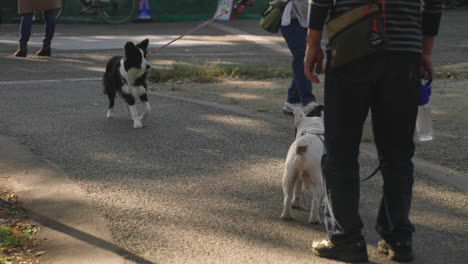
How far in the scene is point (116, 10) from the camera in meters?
19.2

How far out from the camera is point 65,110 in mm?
8133

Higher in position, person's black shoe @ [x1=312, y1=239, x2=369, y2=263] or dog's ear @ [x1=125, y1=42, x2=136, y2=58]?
dog's ear @ [x1=125, y1=42, x2=136, y2=58]

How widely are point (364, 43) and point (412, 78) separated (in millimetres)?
343

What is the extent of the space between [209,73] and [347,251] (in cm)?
669

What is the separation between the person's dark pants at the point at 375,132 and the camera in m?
3.63

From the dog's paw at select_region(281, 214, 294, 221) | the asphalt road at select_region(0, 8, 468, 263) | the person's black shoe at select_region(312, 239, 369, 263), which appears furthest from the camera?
the dog's paw at select_region(281, 214, 294, 221)

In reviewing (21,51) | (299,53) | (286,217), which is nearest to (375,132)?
(286,217)

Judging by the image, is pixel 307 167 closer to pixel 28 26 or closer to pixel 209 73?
pixel 209 73

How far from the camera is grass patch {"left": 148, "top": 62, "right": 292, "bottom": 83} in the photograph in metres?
10.2

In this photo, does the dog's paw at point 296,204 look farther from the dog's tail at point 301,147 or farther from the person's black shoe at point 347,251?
the person's black shoe at point 347,251

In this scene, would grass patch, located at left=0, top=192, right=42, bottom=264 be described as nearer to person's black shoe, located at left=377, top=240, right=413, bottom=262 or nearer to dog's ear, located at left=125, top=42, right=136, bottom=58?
person's black shoe, located at left=377, top=240, right=413, bottom=262

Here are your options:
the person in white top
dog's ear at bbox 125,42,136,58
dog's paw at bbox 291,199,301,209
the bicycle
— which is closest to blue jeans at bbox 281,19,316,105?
the person in white top

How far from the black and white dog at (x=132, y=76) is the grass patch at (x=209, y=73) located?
2.69 meters

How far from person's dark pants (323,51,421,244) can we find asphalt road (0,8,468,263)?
28 cm
